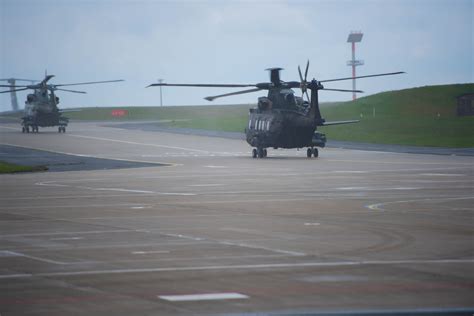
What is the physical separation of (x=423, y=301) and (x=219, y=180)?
31018 mm

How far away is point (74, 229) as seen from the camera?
74.7 feet

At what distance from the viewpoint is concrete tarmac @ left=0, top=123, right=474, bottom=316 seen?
42.3 ft

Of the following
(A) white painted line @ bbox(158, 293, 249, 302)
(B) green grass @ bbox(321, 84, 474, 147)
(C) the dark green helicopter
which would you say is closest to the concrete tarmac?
(A) white painted line @ bbox(158, 293, 249, 302)

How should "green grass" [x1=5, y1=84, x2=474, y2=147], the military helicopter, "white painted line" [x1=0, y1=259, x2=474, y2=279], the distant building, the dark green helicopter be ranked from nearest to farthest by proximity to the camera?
"white painted line" [x1=0, y1=259, x2=474, y2=279] < the dark green helicopter < "green grass" [x1=5, y1=84, x2=474, y2=147] < the military helicopter < the distant building

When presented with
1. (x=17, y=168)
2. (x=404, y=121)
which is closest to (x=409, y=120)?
(x=404, y=121)

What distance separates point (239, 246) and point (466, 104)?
112119 millimetres

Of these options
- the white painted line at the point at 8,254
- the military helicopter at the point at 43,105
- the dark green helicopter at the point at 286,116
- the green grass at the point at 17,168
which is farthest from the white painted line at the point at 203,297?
the military helicopter at the point at 43,105

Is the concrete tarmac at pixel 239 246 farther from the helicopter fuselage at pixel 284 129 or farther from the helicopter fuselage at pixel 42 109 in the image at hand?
the helicopter fuselage at pixel 42 109

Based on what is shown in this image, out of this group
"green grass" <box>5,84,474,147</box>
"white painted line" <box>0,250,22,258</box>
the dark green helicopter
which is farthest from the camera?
"green grass" <box>5,84,474,147</box>

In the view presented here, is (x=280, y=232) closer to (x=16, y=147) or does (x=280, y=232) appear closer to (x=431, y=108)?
(x=16, y=147)

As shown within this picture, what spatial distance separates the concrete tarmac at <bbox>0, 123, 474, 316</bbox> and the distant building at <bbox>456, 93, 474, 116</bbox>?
84.8 m

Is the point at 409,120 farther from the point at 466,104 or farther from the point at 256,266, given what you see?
the point at 256,266

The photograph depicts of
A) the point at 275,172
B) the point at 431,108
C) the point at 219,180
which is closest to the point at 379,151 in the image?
the point at 275,172

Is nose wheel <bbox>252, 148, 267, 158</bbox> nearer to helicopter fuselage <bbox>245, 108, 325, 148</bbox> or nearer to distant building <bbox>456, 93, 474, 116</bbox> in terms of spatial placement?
helicopter fuselage <bbox>245, 108, 325, 148</bbox>
